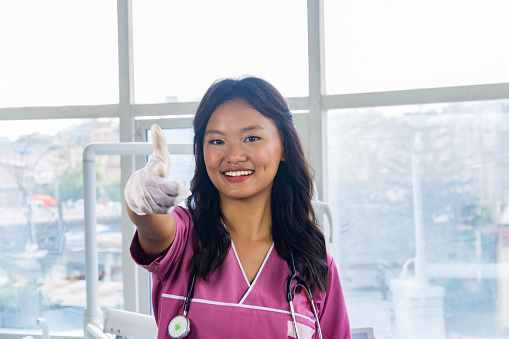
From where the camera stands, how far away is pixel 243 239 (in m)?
1.14

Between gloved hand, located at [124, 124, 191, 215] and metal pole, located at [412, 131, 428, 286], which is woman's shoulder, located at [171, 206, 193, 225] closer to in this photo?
gloved hand, located at [124, 124, 191, 215]

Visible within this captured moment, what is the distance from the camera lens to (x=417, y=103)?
2.14 meters

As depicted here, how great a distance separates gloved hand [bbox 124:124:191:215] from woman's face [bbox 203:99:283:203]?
288 mm

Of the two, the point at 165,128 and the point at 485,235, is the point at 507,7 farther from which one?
the point at 165,128

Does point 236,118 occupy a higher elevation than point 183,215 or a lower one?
higher

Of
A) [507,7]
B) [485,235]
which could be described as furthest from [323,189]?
[507,7]

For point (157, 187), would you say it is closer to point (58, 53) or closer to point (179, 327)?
point (179, 327)

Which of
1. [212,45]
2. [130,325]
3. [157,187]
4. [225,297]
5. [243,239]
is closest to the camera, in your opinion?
[157,187]

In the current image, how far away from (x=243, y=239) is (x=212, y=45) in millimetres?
1424

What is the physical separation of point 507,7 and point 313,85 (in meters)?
0.82

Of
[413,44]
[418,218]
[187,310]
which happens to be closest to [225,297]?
[187,310]

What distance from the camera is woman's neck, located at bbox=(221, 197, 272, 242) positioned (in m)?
1.14

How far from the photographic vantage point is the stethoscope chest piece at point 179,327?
953 millimetres

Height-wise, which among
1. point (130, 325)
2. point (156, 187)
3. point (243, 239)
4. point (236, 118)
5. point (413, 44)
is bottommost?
point (130, 325)
